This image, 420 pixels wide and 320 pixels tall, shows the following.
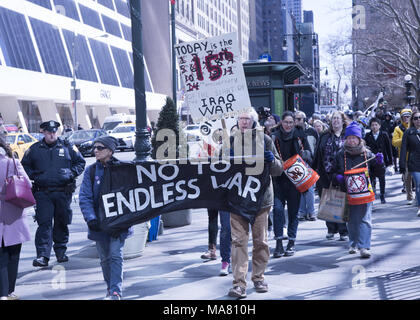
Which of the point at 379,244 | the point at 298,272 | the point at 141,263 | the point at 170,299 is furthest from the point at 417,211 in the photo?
the point at 170,299

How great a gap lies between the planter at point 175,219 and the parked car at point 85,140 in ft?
75.4

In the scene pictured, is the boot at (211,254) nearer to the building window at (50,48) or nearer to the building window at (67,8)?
the building window at (50,48)

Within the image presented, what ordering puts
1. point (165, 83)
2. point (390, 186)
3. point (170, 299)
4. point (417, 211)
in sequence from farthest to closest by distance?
1. point (165, 83)
2. point (390, 186)
3. point (417, 211)
4. point (170, 299)

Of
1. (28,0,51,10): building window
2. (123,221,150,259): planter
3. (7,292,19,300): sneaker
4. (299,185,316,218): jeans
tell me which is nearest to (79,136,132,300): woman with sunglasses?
(7,292,19,300): sneaker

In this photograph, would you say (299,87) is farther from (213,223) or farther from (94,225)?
(94,225)

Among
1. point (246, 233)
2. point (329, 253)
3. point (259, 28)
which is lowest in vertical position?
point (329, 253)

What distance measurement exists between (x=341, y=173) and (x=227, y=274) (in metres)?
2.28

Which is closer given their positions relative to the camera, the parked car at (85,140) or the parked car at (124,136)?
the parked car at (85,140)

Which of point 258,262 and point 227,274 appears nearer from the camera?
point 258,262

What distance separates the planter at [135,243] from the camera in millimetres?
7980

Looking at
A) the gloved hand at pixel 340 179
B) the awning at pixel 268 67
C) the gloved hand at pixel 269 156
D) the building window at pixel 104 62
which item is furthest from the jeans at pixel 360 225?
the building window at pixel 104 62

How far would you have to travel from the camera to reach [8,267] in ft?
19.4

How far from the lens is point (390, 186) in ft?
52.0
